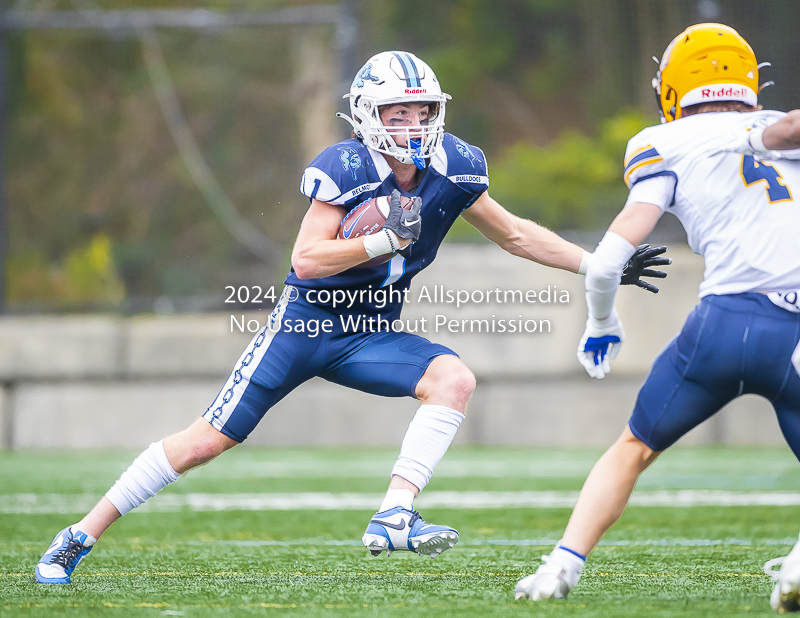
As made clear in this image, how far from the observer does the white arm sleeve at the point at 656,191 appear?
2664mm

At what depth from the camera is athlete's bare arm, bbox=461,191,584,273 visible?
353 centimetres

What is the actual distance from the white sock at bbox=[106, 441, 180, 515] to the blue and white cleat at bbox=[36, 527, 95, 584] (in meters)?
0.14

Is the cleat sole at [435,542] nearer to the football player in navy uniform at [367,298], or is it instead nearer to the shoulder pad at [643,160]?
the football player in navy uniform at [367,298]

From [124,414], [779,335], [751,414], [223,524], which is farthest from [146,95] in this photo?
[779,335]

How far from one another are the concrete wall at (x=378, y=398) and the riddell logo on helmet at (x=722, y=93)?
5.12m

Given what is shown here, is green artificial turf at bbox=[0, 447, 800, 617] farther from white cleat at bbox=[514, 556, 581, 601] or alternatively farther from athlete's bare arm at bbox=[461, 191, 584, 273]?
athlete's bare arm at bbox=[461, 191, 584, 273]

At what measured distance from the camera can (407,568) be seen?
3.48 meters

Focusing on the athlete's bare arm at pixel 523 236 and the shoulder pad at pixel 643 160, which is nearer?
the shoulder pad at pixel 643 160

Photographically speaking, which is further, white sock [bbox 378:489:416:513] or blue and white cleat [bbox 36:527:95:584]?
blue and white cleat [bbox 36:527:95:584]

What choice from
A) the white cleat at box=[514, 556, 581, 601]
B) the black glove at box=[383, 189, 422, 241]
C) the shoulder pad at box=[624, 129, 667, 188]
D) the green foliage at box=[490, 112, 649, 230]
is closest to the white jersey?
the shoulder pad at box=[624, 129, 667, 188]

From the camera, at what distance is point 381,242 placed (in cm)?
308

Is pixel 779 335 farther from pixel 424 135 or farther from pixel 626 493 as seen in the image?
pixel 424 135

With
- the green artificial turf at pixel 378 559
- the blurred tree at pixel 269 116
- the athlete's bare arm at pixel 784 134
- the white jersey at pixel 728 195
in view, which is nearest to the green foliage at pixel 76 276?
the blurred tree at pixel 269 116

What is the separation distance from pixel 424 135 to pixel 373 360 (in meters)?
0.69
